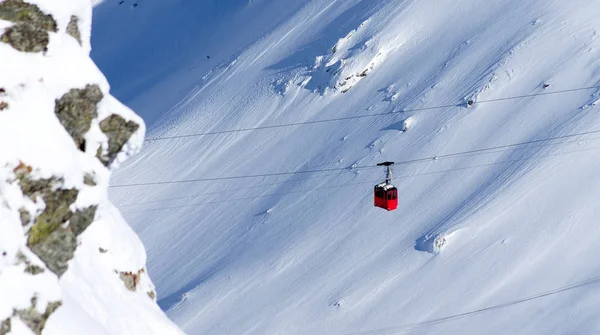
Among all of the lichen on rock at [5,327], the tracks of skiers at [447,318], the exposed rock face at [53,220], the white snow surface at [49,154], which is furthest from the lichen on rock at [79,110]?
the tracks of skiers at [447,318]

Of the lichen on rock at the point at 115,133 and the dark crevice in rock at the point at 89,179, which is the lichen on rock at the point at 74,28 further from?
the dark crevice in rock at the point at 89,179

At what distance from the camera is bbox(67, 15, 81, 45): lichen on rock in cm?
1334

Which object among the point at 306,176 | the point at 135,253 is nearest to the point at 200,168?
the point at 306,176

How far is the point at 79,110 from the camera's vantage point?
1319cm

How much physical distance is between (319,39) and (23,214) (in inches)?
1425

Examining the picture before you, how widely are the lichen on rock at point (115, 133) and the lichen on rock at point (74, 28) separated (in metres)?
1.07

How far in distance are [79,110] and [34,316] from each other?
8.39ft

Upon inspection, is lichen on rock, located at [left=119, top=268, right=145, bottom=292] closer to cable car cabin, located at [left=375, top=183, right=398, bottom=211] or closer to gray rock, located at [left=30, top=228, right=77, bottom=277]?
gray rock, located at [left=30, top=228, right=77, bottom=277]

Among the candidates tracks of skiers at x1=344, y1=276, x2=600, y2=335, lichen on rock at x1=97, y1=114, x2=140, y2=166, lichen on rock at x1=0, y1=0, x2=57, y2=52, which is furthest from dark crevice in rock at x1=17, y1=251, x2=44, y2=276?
tracks of skiers at x1=344, y1=276, x2=600, y2=335

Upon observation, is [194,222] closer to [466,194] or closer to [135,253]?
[466,194]

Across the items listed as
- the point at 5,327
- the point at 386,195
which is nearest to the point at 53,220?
the point at 5,327

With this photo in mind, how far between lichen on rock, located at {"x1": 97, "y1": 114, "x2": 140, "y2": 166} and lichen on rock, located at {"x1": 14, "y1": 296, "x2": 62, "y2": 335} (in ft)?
6.73

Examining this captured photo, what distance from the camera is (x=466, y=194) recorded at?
33125mm

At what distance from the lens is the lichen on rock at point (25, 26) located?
1240cm
